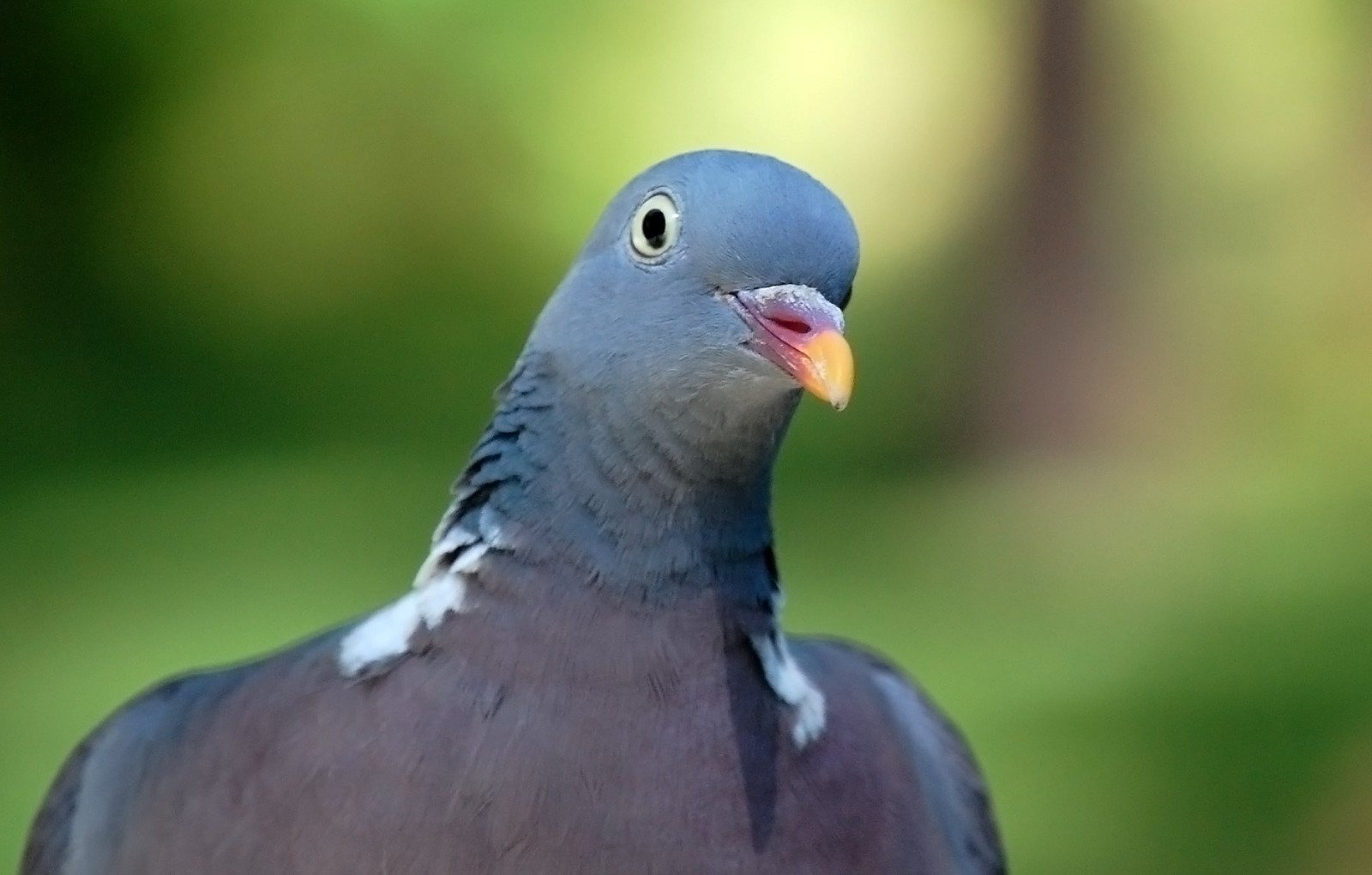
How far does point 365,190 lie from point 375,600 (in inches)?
73.2

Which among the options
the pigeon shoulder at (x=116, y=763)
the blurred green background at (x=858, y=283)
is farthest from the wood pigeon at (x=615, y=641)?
the blurred green background at (x=858, y=283)

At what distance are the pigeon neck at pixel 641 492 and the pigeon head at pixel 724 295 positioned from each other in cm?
2

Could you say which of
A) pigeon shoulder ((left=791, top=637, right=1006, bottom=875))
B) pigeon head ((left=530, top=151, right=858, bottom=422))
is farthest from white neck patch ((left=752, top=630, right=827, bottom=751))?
pigeon head ((left=530, top=151, right=858, bottom=422))

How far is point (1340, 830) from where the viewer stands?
329 centimetres

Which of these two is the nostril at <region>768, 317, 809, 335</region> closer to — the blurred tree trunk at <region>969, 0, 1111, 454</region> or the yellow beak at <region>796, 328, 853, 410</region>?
the yellow beak at <region>796, 328, 853, 410</region>

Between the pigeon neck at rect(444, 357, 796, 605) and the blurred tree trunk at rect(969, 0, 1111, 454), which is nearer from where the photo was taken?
the pigeon neck at rect(444, 357, 796, 605)

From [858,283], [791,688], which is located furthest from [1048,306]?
[791,688]

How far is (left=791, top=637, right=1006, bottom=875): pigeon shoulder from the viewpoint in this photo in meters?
Result: 1.82

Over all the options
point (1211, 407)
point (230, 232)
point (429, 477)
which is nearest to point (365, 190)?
point (230, 232)

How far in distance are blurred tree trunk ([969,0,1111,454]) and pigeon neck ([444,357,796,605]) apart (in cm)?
353

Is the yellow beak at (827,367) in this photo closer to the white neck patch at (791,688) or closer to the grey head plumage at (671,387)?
the grey head plumage at (671,387)

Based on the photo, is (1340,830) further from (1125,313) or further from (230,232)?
(230,232)

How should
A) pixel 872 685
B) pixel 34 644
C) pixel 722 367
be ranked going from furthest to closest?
pixel 34 644 < pixel 872 685 < pixel 722 367

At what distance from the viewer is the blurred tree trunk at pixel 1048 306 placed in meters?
4.87
